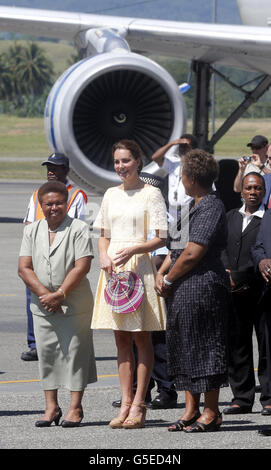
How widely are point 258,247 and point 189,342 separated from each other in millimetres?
905

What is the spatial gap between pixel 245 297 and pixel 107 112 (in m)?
8.46

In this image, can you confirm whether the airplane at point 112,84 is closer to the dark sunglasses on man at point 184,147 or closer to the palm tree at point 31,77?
the dark sunglasses on man at point 184,147

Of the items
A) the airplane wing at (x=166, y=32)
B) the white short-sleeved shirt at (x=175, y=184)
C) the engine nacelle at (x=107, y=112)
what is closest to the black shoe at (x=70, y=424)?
the white short-sleeved shirt at (x=175, y=184)

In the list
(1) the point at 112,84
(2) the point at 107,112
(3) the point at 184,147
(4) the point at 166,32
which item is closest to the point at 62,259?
(3) the point at 184,147

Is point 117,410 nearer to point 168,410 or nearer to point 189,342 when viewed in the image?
point 168,410

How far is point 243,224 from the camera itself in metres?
6.97

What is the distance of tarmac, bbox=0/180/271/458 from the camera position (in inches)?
210

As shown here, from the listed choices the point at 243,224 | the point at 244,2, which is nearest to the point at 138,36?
the point at 244,2

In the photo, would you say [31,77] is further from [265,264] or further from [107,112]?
[265,264]

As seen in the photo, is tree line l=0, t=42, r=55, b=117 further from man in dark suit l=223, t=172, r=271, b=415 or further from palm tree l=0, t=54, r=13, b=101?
man in dark suit l=223, t=172, r=271, b=415

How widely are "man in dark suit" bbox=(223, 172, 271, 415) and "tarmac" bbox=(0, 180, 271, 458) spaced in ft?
0.65

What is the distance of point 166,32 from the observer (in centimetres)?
1543

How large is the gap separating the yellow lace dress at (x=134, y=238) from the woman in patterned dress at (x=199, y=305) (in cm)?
20
